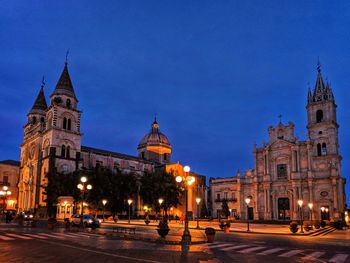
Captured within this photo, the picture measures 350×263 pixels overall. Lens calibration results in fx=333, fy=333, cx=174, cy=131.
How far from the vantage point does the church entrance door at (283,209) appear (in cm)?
6762

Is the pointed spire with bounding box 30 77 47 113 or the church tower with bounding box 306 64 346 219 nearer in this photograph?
the church tower with bounding box 306 64 346 219

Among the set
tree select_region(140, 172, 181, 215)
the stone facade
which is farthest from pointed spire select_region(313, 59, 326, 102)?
the stone facade

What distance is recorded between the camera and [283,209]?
224 ft

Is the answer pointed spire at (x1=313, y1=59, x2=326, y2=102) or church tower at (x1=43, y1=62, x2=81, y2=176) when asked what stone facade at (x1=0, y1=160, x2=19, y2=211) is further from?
pointed spire at (x1=313, y1=59, x2=326, y2=102)

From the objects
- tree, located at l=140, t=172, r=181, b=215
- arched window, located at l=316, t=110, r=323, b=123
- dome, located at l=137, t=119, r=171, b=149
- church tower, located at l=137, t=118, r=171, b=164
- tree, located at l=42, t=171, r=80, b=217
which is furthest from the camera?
dome, located at l=137, t=119, r=171, b=149

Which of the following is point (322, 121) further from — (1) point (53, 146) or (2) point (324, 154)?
(1) point (53, 146)

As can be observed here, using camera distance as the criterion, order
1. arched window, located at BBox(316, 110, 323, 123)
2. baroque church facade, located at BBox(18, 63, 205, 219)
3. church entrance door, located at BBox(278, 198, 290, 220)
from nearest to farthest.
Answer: church entrance door, located at BBox(278, 198, 290, 220) < arched window, located at BBox(316, 110, 323, 123) < baroque church facade, located at BBox(18, 63, 205, 219)

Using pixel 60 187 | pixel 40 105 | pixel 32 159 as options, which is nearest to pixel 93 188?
pixel 60 187

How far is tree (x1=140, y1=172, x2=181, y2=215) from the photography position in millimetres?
70375

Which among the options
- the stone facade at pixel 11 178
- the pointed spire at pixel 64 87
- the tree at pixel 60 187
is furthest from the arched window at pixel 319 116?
the stone facade at pixel 11 178

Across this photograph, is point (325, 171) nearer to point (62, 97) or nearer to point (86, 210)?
point (86, 210)

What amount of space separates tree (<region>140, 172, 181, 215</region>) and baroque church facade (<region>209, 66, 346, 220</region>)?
13767 mm

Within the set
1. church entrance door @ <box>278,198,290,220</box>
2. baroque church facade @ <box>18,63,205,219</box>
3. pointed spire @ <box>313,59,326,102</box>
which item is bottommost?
church entrance door @ <box>278,198,290,220</box>

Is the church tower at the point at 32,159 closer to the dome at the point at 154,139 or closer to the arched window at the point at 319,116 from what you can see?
the dome at the point at 154,139
